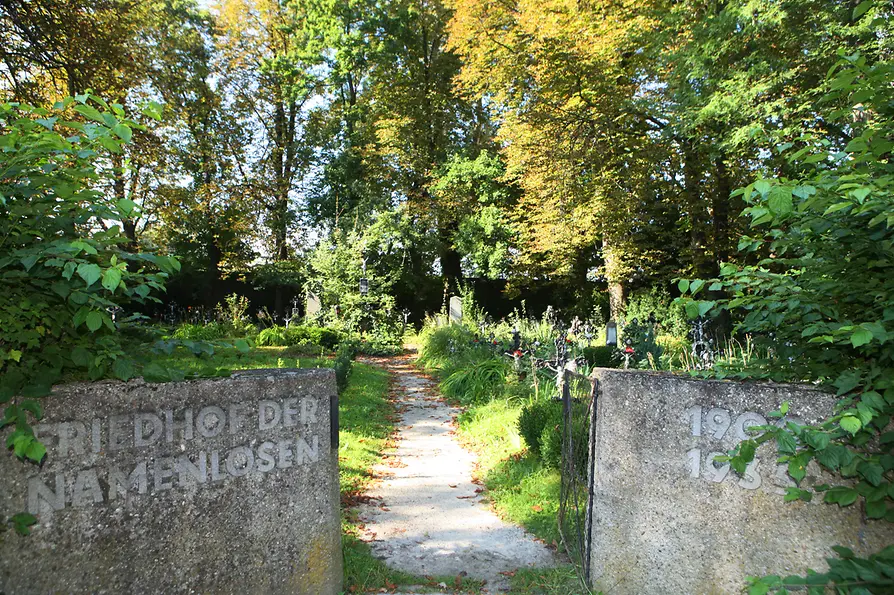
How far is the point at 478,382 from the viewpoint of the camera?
8312 millimetres

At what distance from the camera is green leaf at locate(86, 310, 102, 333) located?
1.91 meters

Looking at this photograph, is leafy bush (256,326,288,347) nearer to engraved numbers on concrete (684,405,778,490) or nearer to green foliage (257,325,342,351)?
green foliage (257,325,342,351)

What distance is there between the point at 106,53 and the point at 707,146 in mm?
12368

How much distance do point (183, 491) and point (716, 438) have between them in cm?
243

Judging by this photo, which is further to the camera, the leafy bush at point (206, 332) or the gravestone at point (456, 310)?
the gravestone at point (456, 310)

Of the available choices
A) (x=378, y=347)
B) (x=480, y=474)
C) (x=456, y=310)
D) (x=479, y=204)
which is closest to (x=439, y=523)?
(x=480, y=474)

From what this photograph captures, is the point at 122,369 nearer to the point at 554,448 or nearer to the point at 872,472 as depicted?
the point at 872,472

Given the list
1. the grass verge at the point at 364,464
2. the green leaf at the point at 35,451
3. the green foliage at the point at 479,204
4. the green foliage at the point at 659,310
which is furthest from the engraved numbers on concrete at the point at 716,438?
the green foliage at the point at 479,204

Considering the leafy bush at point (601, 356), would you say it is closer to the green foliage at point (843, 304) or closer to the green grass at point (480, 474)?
the green grass at point (480, 474)

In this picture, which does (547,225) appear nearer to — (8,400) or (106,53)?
(106,53)

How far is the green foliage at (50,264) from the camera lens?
6.05 ft

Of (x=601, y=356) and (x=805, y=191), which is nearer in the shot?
(x=805, y=191)

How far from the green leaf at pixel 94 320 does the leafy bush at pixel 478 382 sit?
5.98 m

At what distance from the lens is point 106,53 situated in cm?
878
